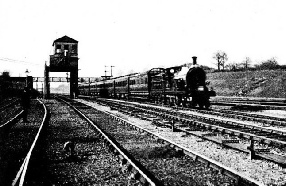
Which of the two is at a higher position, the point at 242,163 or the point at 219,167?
the point at 219,167

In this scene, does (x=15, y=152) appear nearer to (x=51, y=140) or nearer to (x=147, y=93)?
(x=51, y=140)

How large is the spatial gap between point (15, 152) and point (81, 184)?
4041 millimetres

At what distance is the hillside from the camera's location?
42.7 metres

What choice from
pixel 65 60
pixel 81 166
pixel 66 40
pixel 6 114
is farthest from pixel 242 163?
pixel 66 40

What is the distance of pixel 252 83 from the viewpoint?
49.8m

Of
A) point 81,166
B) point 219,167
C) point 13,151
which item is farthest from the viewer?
point 13,151

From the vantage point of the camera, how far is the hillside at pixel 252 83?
42.7 m

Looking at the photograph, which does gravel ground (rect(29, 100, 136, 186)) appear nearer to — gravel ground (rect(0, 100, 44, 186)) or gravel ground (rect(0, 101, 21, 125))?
gravel ground (rect(0, 100, 44, 186))

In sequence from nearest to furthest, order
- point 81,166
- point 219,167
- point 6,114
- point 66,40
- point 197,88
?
point 219,167, point 81,166, point 6,114, point 197,88, point 66,40

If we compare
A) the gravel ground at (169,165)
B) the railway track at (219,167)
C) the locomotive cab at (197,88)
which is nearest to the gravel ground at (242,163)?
the railway track at (219,167)

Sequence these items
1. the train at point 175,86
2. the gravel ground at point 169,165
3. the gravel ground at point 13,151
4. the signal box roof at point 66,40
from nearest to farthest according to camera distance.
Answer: the gravel ground at point 169,165 < the gravel ground at point 13,151 < the train at point 175,86 < the signal box roof at point 66,40

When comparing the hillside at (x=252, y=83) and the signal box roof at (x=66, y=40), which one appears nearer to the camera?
the hillside at (x=252, y=83)

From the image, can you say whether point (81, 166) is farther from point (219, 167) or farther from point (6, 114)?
point (6, 114)

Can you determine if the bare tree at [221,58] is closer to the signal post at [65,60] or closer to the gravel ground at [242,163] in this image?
the signal post at [65,60]
